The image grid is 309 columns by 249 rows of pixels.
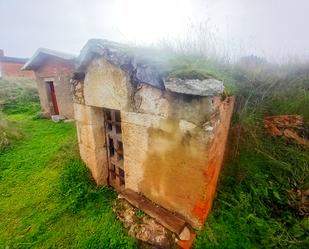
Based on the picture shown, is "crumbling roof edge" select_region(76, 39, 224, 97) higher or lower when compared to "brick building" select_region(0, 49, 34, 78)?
higher

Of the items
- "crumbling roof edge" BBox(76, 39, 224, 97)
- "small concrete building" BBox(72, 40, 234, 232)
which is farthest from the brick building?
"crumbling roof edge" BBox(76, 39, 224, 97)

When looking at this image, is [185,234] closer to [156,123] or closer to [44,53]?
[156,123]

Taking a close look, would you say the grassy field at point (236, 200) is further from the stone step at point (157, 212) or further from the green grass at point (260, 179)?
the stone step at point (157, 212)

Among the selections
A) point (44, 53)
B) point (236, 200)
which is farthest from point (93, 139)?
point (44, 53)

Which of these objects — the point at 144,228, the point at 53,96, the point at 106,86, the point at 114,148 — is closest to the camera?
the point at 144,228

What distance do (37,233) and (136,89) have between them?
299 cm

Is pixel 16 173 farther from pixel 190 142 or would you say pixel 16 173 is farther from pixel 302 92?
pixel 302 92

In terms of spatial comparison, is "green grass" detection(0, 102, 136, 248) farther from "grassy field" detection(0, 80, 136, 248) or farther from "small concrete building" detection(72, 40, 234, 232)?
"small concrete building" detection(72, 40, 234, 232)

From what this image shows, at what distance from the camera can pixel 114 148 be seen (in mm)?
4227

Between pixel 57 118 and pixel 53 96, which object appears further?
pixel 53 96

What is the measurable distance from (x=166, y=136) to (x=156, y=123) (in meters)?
0.24

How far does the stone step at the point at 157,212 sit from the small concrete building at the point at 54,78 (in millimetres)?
7918

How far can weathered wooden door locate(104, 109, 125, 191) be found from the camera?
405 centimetres

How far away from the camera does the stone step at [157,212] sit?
3.05 m
